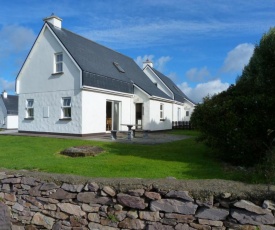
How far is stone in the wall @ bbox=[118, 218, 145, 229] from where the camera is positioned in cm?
478

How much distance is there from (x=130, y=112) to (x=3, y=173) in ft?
52.6

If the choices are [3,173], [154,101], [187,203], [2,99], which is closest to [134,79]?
[154,101]

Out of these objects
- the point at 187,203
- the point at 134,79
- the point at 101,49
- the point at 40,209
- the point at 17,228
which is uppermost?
the point at 101,49

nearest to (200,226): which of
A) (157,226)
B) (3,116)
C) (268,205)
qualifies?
(157,226)

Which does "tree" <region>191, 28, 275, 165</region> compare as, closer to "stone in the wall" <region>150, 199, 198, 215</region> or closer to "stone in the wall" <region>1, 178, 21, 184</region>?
"stone in the wall" <region>150, 199, 198, 215</region>

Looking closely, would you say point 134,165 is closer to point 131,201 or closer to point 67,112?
point 131,201

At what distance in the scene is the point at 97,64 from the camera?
66.2ft

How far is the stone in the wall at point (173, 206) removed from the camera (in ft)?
14.7

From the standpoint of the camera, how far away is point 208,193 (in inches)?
173

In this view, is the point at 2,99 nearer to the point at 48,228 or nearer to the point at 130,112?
the point at 130,112

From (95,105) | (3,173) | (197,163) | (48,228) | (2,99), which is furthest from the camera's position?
(2,99)

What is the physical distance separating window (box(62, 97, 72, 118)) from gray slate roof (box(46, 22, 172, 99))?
1.95 m

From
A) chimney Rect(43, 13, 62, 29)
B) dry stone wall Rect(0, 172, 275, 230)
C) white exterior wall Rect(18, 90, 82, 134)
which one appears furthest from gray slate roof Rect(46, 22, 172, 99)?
dry stone wall Rect(0, 172, 275, 230)

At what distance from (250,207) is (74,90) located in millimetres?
15177
